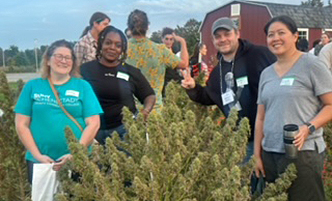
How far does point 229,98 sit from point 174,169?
5.14 ft

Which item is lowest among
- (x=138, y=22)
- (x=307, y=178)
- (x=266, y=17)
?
(x=307, y=178)

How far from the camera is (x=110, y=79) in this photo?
11.6 feet

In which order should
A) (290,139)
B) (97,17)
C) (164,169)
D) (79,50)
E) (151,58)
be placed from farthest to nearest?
1. (97,17)
2. (79,50)
3. (151,58)
4. (290,139)
5. (164,169)

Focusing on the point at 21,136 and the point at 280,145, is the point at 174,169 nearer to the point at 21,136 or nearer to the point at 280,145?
the point at 280,145

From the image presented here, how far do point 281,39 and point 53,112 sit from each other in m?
1.74

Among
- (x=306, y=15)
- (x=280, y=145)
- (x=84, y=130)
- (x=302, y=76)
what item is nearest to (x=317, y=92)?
(x=302, y=76)

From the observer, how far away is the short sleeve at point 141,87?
12.3 ft

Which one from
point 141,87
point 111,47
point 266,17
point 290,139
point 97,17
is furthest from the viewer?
point 266,17

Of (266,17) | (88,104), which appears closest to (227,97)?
(88,104)

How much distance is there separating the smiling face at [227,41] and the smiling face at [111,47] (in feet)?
2.96

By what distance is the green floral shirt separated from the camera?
14.4 ft

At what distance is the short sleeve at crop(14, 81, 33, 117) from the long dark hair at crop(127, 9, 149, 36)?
167 centimetres

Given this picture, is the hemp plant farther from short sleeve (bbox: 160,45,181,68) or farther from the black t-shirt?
short sleeve (bbox: 160,45,181,68)

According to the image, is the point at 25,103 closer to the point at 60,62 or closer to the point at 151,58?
the point at 60,62
